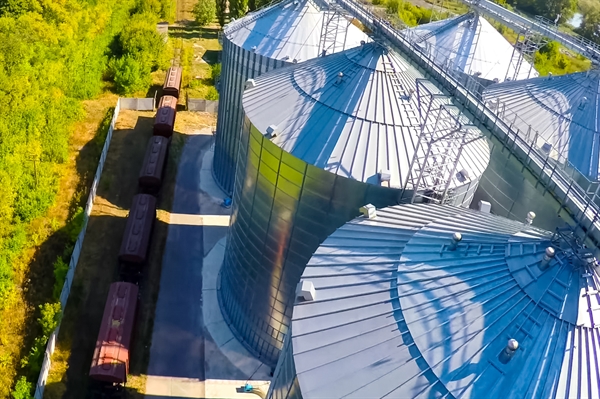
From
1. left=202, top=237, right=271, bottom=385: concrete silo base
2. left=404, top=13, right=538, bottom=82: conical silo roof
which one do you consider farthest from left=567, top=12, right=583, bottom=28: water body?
left=202, top=237, right=271, bottom=385: concrete silo base

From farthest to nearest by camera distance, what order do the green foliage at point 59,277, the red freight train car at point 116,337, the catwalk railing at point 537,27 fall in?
the catwalk railing at point 537,27 < the green foliage at point 59,277 < the red freight train car at point 116,337

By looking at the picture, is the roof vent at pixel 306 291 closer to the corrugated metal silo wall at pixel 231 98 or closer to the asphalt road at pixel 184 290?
the asphalt road at pixel 184 290

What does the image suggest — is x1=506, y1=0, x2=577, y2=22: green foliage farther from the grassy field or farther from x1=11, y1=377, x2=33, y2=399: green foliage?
x1=11, y1=377, x2=33, y2=399: green foliage

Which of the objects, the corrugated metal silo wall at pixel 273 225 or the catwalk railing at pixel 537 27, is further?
the catwalk railing at pixel 537 27

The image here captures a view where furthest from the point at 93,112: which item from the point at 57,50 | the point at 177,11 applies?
the point at 177,11

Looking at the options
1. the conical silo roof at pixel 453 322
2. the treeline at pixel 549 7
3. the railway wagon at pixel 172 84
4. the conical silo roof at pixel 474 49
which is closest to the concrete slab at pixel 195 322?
the conical silo roof at pixel 453 322

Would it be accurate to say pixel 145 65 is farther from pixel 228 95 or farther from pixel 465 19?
pixel 465 19
